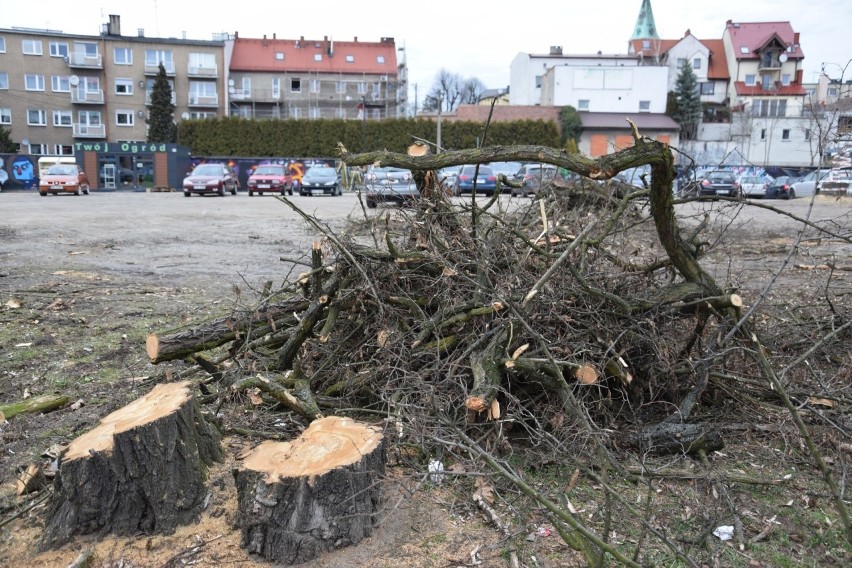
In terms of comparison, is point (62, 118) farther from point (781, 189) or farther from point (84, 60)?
point (781, 189)

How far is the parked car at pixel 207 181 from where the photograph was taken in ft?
94.8

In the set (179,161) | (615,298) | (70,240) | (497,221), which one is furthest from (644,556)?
(179,161)

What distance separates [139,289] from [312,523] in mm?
6298

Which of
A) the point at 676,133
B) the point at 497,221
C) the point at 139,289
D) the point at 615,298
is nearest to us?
the point at 615,298

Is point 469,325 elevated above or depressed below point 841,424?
above

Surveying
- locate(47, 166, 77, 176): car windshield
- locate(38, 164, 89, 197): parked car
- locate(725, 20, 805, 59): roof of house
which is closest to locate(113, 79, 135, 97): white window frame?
locate(38, 164, 89, 197): parked car

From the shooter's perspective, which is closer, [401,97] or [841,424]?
[841,424]

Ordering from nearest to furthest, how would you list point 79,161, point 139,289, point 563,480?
point 563,480 → point 139,289 → point 79,161

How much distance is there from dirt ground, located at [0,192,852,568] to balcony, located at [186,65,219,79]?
51105 millimetres

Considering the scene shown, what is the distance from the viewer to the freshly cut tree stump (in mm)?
2803

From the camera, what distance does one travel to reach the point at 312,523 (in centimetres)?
282

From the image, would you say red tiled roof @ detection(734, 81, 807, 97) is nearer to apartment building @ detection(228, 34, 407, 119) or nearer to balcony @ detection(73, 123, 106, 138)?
apartment building @ detection(228, 34, 407, 119)

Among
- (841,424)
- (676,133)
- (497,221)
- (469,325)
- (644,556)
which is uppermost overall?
(676,133)

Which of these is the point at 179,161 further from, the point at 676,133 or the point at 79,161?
the point at 676,133
